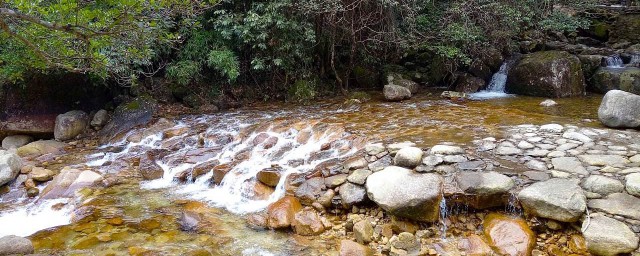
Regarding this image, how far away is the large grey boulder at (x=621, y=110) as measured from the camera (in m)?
5.54

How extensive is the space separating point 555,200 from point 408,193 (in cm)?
138

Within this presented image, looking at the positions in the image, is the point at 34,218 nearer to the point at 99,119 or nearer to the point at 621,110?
the point at 99,119

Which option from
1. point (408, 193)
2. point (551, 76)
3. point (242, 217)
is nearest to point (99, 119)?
point (242, 217)

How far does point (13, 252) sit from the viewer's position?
382 centimetres

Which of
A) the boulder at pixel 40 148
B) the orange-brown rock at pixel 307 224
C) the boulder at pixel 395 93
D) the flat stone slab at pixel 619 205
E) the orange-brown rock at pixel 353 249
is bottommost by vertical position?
the orange-brown rock at pixel 353 249

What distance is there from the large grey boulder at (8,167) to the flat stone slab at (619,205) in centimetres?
749

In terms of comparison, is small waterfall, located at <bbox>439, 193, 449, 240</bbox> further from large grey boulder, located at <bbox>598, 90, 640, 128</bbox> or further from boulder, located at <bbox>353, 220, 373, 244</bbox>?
large grey boulder, located at <bbox>598, 90, 640, 128</bbox>

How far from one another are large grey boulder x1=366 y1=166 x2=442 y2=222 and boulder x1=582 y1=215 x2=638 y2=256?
1340 millimetres

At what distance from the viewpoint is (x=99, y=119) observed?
350 inches

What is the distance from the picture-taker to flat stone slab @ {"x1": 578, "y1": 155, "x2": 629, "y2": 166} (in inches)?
172

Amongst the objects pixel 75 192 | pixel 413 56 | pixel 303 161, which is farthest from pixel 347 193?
pixel 413 56

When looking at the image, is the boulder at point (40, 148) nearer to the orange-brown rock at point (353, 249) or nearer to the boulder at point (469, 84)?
the orange-brown rock at point (353, 249)

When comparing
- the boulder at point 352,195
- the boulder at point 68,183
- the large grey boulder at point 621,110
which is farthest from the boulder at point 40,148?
the large grey boulder at point 621,110

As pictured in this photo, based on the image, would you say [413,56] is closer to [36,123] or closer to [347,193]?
[347,193]
